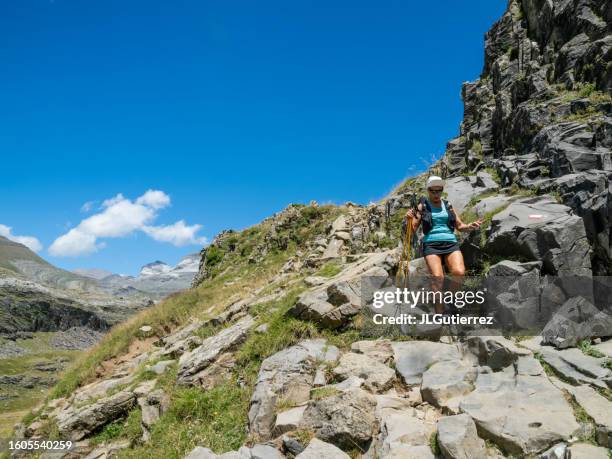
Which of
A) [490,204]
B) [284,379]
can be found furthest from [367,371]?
[490,204]

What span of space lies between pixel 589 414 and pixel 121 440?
9535 mm

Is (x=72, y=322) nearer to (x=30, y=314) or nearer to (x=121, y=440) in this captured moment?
A: (x=30, y=314)

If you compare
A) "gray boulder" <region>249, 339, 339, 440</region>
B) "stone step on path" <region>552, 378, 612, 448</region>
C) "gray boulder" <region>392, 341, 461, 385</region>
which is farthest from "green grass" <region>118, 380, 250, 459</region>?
"stone step on path" <region>552, 378, 612, 448</region>

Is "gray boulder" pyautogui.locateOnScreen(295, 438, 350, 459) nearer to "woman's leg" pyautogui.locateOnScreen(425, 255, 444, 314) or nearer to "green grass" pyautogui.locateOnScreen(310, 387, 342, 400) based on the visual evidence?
"green grass" pyautogui.locateOnScreen(310, 387, 342, 400)

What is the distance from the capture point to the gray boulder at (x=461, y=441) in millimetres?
4828

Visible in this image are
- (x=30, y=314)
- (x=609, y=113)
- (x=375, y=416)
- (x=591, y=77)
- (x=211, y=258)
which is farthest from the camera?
(x=30, y=314)

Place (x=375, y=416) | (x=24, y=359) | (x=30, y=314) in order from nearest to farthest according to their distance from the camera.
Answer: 1. (x=375, y=416)
2. (x=24, y=359)
3. (x=30, y=314)

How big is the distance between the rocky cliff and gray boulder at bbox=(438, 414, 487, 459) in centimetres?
2

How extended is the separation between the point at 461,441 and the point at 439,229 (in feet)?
Answer: 15.7

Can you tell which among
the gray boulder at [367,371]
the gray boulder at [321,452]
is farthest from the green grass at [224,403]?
the gray boulder at [321,452]

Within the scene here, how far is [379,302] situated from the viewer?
9531 mm

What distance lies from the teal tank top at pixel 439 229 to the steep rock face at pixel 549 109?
2.74 meters

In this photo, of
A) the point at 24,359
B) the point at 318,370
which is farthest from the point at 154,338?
the point at 24,359

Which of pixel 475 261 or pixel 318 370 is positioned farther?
pixel 475 261
